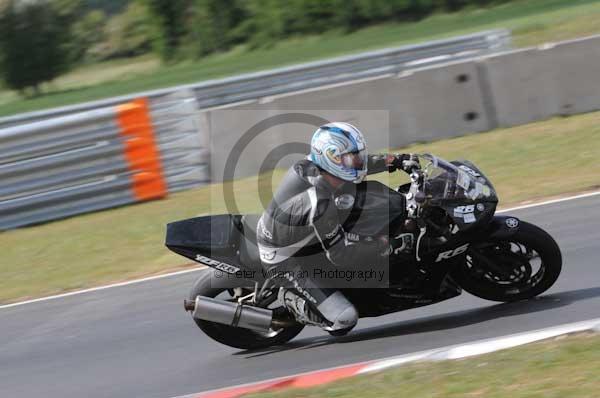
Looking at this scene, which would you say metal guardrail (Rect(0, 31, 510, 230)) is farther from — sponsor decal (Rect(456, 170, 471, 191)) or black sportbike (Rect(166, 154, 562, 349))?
sponsor decal (Rect(456, 170, 471, 191))

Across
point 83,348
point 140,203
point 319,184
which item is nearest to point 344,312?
point 319,184

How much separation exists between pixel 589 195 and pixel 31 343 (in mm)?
5562

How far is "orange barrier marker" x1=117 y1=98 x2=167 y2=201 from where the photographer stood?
483 inches

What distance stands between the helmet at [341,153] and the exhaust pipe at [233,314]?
114cm

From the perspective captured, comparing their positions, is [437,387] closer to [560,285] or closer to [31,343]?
[560,285]

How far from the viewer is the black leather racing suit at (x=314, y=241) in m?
6.11

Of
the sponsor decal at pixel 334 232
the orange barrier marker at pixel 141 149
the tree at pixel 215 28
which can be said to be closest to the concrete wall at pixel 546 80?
the orange barrier marker at pixel 141 149

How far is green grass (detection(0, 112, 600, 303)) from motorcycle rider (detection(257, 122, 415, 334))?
130 inches

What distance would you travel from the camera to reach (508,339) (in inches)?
222

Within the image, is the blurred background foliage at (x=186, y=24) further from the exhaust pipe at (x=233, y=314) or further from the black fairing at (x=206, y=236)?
the exhaust pipe at (x=233, y=314)

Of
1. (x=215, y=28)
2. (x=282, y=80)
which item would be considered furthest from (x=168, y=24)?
(x=282, y=80)

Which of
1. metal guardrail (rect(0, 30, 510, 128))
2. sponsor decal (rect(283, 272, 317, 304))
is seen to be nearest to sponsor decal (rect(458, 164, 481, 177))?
sponsor decal (rect(283, 272, 317, 304))

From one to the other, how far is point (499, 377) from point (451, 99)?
8554mm

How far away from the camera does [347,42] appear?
33.4 metres
